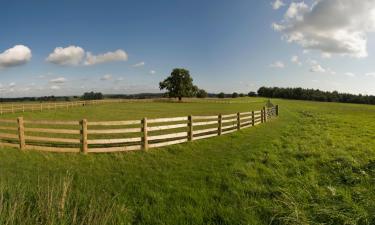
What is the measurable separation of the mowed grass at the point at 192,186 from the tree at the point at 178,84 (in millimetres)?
66131

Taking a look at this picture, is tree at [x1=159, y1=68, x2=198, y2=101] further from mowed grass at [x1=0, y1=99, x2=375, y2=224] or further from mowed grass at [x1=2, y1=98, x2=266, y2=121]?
mowed grass at [x1=0, y1=99, x2=375, y2=224]

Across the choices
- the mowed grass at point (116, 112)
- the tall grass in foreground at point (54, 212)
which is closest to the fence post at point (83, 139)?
the tall grass in foreground at point (54, 212)

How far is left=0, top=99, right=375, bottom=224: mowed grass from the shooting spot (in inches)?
169

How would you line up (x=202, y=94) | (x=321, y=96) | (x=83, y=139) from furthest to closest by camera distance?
(x=202, y=94) < (x=321, y=96) < (x=83, y=139)

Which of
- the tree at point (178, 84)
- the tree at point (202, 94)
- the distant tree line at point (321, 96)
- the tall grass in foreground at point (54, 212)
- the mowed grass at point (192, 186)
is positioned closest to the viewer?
the tall grass in foreground at point (54, 212)

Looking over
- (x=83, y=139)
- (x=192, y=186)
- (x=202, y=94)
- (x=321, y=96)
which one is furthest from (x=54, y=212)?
(x=321, y=96)

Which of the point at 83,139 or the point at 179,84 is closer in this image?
the point at 83,139

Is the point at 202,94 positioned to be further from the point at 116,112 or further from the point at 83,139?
the point at 83,139

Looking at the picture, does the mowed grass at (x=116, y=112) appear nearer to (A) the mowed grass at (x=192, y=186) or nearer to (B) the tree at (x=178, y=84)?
(A) the mowed grass at (x=192, y=186)

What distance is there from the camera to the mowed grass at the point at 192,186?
14.0ft

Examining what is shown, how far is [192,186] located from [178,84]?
2795 inches

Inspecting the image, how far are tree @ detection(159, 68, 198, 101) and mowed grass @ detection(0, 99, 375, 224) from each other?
66.1m

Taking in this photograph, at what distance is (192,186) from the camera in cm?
598

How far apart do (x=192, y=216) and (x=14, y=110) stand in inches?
1373
